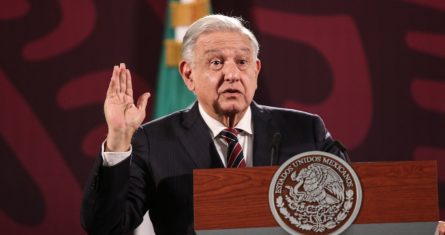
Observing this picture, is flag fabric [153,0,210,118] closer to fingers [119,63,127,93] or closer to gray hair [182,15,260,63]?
gray hair [182,15,260,63]

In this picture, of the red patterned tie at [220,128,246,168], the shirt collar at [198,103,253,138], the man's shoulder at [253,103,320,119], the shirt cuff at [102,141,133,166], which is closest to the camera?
the shirt cuff at [102,141,133,166]

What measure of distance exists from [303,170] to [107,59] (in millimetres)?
2345

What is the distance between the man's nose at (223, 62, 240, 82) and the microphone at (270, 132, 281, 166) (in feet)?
0.72

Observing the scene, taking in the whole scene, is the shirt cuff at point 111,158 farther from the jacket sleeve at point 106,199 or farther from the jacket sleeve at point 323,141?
the jacket sleeve at point 323,141

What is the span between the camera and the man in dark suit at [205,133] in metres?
2.17

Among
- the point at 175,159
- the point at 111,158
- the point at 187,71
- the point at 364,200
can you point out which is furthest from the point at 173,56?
the point at 364,200

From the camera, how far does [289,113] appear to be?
2463 mm

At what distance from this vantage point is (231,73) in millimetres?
2223

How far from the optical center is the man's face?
2.23 m

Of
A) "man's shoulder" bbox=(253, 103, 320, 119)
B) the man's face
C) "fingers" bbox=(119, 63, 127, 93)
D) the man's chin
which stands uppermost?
"fingers" bbox=(119, 63, 127, 93)

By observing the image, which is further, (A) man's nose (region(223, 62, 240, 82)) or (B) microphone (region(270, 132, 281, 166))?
(A) man's nose (region(223, 62, 240, 82))

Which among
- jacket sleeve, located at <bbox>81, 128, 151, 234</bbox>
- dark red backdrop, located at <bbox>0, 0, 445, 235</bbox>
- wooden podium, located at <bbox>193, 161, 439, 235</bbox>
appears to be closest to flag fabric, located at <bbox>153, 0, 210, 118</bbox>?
dark red backdrop, located at <bbox>0, 0, 445, 235</bbox>

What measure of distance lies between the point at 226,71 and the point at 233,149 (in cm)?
25


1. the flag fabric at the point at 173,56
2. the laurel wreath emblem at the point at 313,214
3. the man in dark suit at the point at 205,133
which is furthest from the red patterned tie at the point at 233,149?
Result: the flag fabric at the point at 173,56
